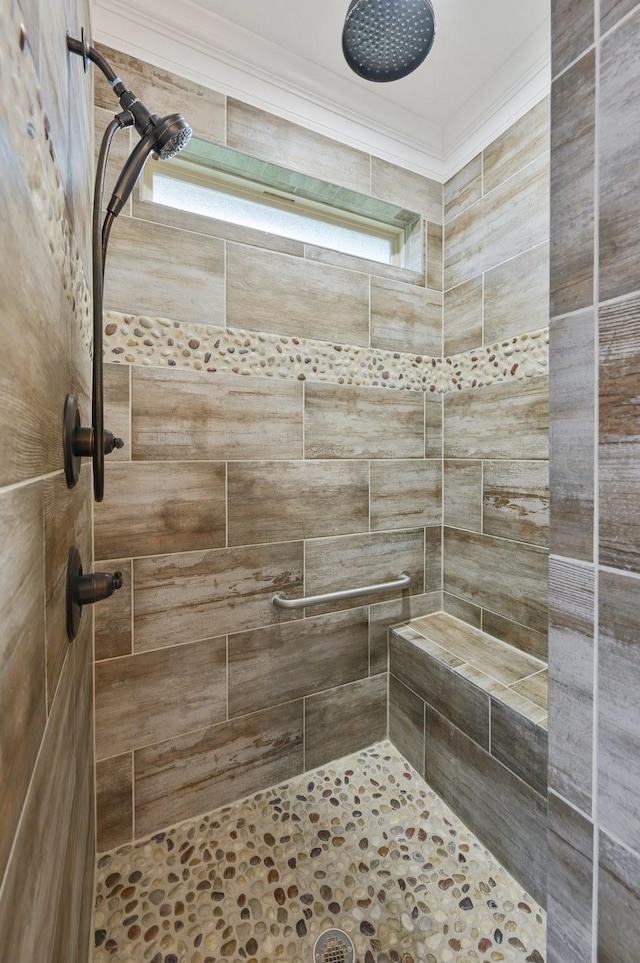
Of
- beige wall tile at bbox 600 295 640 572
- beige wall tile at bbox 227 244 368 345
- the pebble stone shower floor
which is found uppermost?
beige wall tile at bbox 227 244 368 345

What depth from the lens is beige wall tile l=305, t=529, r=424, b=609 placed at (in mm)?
1533

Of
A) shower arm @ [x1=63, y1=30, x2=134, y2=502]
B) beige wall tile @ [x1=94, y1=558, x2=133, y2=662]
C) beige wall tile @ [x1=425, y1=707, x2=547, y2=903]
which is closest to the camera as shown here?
shower arm @ [x1=63, y1=30, x2=134, y2=502]

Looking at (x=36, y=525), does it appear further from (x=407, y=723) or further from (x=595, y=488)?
(x=407, y=723)

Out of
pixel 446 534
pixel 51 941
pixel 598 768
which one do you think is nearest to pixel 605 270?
pixel 598 768

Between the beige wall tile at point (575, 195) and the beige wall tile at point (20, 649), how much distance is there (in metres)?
0.69

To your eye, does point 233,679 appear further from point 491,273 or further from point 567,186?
point 491,273

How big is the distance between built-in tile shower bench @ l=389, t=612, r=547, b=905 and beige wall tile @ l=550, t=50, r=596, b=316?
3.67 ft

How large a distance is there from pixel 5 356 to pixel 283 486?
1136mm

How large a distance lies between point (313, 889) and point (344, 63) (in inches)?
106

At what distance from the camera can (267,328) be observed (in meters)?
1.41

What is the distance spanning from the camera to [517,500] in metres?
1.49

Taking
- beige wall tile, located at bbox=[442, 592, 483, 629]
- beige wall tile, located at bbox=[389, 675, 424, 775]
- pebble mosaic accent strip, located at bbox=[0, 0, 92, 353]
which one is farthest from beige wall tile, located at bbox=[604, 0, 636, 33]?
beige wall tile, located at bbox=[389, 675, 424, 775]

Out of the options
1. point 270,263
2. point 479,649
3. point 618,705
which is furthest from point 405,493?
point 618,705

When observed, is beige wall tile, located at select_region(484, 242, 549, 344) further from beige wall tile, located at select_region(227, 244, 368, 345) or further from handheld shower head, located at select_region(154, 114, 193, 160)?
handheld shower head, located at select_region(154, 114, 193, 160)
